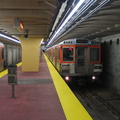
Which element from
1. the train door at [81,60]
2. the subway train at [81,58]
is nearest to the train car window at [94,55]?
the subway train at [81,58]

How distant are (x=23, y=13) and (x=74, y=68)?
233 inches

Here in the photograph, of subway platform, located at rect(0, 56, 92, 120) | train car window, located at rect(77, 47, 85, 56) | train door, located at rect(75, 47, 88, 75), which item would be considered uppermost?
train car window, located at rect(77, 47, 85, 56)

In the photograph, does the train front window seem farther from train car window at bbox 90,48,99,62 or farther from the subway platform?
the subway platform

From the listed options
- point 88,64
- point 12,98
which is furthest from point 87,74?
point 12,98

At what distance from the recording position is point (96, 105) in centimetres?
885

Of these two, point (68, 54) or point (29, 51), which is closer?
point (68, 54)

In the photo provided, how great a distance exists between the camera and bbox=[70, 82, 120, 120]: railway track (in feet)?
24.3

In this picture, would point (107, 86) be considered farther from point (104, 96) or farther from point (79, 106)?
point (79, 106)

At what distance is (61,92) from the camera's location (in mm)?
6977

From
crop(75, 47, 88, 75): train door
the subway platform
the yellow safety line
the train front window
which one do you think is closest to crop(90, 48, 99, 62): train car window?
crop(75, 47, 88, 75): train door

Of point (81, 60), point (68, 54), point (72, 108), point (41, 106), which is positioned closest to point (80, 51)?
point (81, 60)

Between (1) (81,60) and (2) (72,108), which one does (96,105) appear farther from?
(2) (72,108)

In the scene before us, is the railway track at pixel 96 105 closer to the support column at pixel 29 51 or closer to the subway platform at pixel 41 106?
the subway platform at pixel 41 106

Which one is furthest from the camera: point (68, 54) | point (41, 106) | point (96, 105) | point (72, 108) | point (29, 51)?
point (29, 51)
